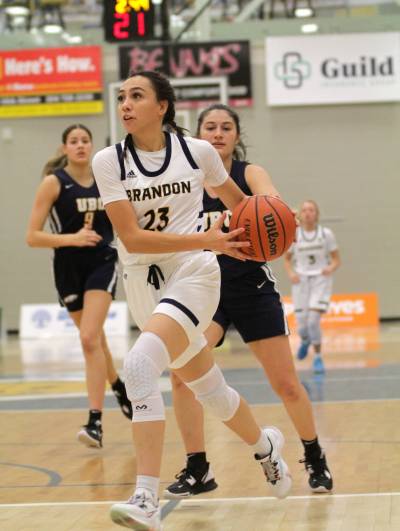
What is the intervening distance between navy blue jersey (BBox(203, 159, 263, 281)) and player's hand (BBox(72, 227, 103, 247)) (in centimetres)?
154

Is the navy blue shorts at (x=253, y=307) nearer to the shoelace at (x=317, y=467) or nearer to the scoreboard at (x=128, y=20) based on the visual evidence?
the shoelace at (x=317, y=467)

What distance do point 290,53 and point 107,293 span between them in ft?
38.3

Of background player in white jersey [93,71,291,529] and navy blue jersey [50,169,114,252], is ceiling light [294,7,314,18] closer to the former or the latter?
navy blue jersey [50,169,114,252]

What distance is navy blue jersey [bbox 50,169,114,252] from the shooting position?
6.81 meters

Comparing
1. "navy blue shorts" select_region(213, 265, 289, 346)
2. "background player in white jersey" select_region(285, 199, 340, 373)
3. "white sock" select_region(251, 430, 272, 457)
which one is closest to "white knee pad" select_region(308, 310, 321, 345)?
"background player in white jersey" select_region(285, 199, 340, 373)

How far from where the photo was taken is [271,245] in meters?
4.18

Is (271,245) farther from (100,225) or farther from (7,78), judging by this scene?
(7,78)

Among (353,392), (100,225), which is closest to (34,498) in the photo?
(100,225)

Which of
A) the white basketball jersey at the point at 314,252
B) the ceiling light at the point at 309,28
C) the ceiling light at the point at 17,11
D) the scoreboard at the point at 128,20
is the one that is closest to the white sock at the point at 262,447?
the white basketball jersey at the point at 314,252

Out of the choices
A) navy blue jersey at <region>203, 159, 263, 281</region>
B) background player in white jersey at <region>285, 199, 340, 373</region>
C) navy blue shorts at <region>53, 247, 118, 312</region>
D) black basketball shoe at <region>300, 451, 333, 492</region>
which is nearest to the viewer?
black basketball shoe at <region>300, 451, 333, 492</region>

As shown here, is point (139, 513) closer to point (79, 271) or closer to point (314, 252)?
point (79, 271)

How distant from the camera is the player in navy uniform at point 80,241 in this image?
657cm

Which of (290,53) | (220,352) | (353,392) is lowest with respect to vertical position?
(220,352)

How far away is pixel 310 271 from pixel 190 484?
23.9ft
